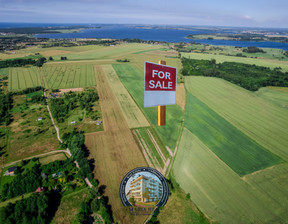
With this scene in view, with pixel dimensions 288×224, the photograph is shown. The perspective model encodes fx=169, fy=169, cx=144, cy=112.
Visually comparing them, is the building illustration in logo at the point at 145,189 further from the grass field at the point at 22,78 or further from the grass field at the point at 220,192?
the grass field at the point at 22,78

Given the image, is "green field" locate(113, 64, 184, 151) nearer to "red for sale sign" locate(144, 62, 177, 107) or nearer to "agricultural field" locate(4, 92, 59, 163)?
"agricultural field" locate(4, 92, 59, 163)

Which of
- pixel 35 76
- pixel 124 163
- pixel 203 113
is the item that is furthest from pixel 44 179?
pixel 35 76

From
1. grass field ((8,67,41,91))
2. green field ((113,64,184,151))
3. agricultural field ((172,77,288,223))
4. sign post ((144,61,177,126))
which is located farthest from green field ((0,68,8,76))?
sign post ((144,61,177,126))

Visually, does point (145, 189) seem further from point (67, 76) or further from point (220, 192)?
point (67, 76)

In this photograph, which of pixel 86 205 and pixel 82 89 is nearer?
pixel 86 205

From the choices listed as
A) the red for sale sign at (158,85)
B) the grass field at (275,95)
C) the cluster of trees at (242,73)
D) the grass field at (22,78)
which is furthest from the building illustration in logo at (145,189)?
the grass field at (22,78)

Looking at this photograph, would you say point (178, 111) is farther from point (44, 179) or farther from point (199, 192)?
point (44, 179)
